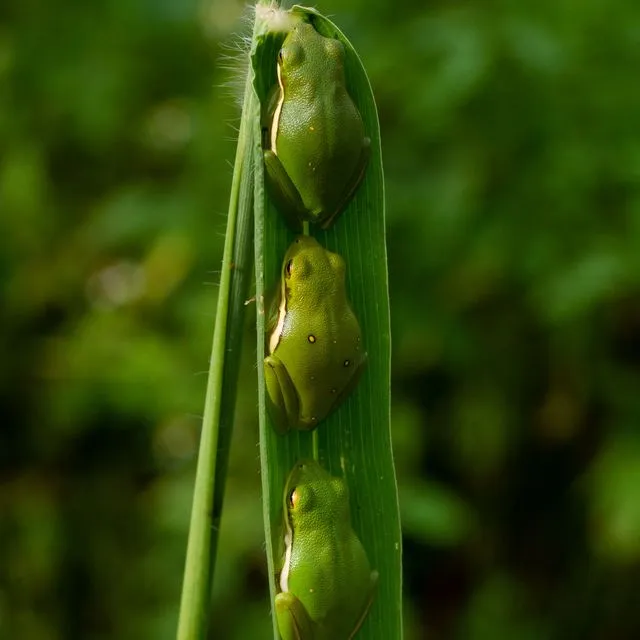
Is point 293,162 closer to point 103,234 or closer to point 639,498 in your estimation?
point 639,498

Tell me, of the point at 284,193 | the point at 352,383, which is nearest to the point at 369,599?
the point at 352,383

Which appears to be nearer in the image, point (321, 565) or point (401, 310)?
point (321, 565)

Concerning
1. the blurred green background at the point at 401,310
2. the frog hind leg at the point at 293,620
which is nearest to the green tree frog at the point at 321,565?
the frog hind leg at the point at 293,620

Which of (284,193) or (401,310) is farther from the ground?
(284,193)

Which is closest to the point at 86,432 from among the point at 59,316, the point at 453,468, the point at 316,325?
the point at 59,316

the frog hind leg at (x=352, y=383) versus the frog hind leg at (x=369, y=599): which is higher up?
the frog hind leg at (x=352, y=383)

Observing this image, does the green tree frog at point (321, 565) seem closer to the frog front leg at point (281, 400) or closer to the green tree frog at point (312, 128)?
the frog front leg at point (281, 400)

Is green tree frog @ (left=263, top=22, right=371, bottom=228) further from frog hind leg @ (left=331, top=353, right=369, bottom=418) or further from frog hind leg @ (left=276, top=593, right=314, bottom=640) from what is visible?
frog hind leg @ (left=276, top=593, right=314, bottom=640)

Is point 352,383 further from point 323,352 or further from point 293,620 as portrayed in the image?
point 293,620
